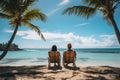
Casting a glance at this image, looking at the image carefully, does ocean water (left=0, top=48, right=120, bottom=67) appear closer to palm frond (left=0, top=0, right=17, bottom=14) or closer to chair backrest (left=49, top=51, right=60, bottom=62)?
chair backrest (left=49, top=51, right=60, bottom=62)

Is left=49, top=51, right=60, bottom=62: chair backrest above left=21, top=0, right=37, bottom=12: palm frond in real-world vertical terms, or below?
below

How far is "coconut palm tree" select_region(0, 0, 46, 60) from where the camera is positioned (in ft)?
38.2

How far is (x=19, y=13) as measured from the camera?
12.0m

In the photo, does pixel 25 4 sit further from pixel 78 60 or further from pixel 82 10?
pixel 78 60

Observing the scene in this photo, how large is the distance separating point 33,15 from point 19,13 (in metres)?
1.09

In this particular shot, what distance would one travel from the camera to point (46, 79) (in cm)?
802

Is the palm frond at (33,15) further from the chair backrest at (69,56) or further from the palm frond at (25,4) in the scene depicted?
the chair backrest at (69,56)

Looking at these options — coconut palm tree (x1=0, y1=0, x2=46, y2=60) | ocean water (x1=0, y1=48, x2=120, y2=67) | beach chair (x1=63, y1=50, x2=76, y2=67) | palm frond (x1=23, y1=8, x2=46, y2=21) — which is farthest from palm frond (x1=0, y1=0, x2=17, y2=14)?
ocean water (x1=0, y1=48, x2=120, y2=67)

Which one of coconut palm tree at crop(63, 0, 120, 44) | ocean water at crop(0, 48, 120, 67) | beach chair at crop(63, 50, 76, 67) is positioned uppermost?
coconut palm tree at crop(63, 0, 120, 44)

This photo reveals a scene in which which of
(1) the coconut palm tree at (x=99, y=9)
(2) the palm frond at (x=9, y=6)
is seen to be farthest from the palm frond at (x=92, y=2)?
(2) the palm frond at (x=9, y=6)

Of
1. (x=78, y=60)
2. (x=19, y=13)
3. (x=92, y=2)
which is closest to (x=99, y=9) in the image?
(x=92, y=2)

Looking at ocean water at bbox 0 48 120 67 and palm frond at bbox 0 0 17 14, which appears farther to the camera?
ocean water at bbox 0 48 120 67

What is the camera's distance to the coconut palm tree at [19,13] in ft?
38.2

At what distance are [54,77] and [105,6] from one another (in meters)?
Answer: 4.41
